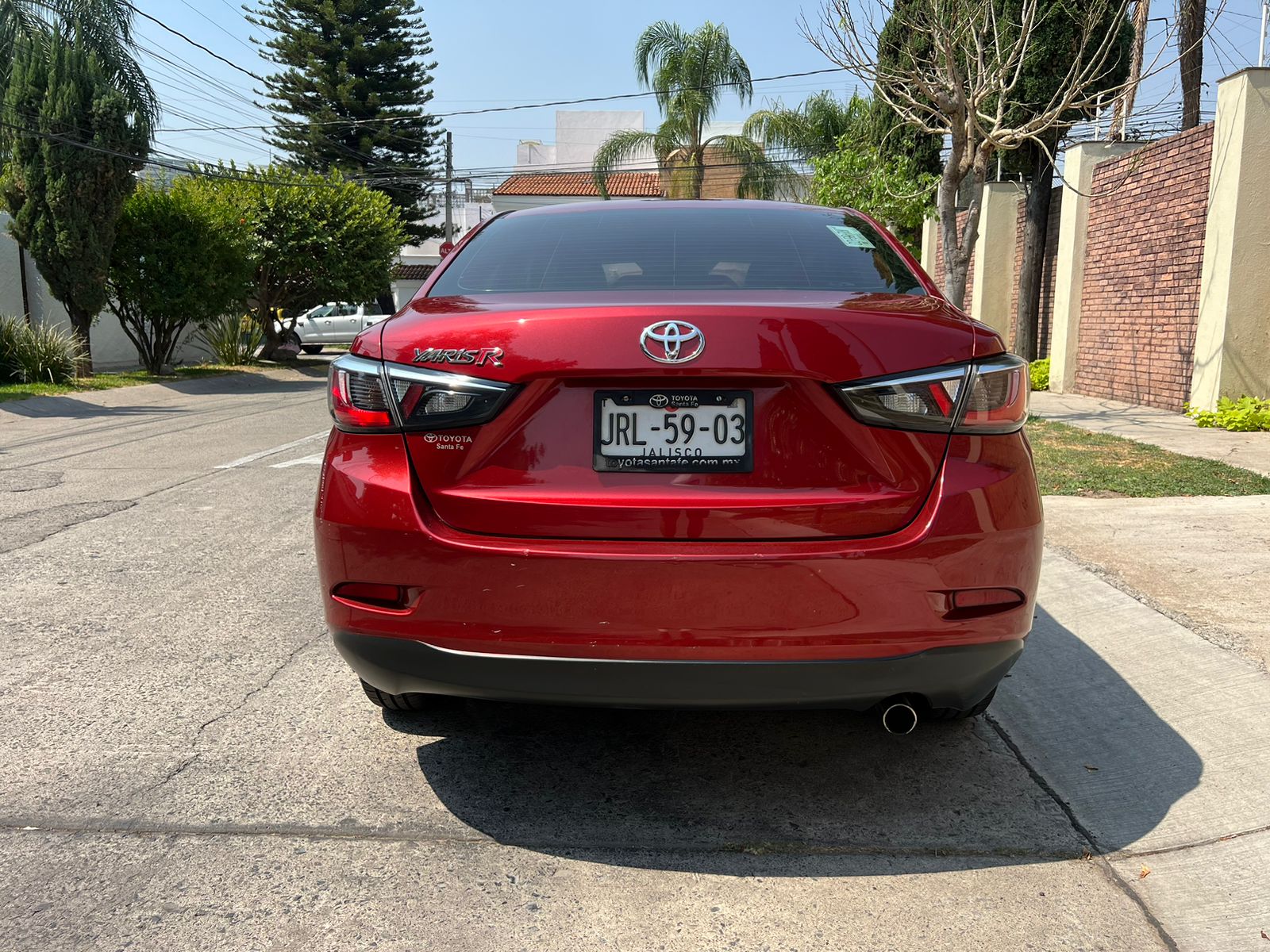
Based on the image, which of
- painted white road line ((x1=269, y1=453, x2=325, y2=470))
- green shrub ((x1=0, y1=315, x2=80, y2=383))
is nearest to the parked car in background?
green shrub ((x1=0, y1=315, x2=80, y2=383))

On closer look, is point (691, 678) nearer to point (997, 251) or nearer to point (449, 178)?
point (997, 251)

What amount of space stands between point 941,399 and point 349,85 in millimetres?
41239

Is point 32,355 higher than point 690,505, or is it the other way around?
point 690,505

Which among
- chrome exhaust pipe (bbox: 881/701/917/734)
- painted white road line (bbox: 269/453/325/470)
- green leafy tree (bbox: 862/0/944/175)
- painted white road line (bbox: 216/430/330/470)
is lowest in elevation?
painted white road line (bbox: 216/430/330/470)

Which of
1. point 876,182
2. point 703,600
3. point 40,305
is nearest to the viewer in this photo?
point 703,600

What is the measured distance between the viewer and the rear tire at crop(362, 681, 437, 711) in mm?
3213

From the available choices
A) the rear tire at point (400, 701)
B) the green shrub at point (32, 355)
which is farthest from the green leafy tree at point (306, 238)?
the rear tire at point (400, 701)

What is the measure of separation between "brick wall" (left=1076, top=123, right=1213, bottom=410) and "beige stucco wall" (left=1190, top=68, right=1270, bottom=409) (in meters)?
0.43

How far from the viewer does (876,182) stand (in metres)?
20.5

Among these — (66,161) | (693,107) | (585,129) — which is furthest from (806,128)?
(585,129)

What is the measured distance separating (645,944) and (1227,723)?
2026 millimetres

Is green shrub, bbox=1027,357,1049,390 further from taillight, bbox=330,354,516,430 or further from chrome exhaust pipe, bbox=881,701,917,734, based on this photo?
taillight, bbox=330,354,516,430

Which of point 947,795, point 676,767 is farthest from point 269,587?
point 947,795

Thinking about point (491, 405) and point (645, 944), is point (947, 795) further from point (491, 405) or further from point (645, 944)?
point (491, 405)
